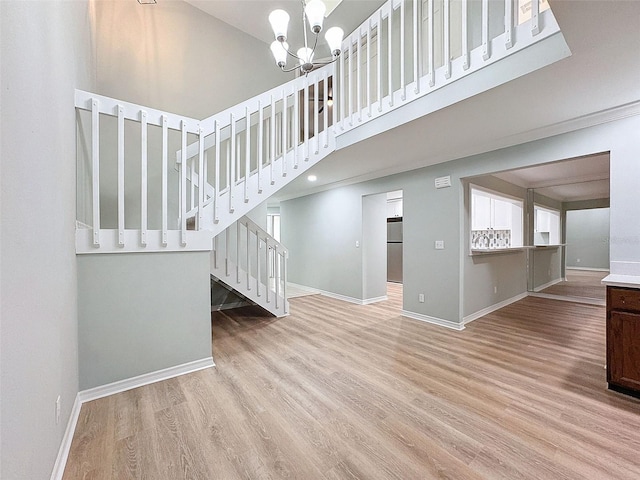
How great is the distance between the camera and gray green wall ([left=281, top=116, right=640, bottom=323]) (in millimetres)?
2342

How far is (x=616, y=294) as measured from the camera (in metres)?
2.11

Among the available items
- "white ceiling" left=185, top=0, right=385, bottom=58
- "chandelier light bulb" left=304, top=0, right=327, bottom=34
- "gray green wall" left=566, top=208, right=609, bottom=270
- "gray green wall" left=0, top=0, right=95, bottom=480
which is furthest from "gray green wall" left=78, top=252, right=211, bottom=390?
"gray green wall" left=566, top=208, right=609, bottom=270

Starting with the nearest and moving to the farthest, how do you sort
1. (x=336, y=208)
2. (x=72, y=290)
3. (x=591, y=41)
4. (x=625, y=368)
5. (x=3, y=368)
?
(x=3, y=368)
(x=591, y=41)
(x=72, y=290)
(x=625, y=368)
(x=336, y=208)

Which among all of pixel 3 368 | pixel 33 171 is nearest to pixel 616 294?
pixel 3 368

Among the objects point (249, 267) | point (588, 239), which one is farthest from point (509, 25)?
point (588, 239)

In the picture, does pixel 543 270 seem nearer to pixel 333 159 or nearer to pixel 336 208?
pixel 336 208

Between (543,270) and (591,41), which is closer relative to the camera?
(591,41)

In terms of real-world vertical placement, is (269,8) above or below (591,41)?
above

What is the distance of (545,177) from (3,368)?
667 cm

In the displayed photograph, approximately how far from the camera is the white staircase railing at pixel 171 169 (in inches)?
84.4

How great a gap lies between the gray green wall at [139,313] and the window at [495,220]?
4198 mm

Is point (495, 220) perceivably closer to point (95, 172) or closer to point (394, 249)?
point (394, 249)

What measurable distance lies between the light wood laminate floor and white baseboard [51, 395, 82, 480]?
37 mm

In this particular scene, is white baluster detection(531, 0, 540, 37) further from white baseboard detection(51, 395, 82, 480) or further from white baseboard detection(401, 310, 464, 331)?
white baseboard detection(51, 395, 82, 480)
